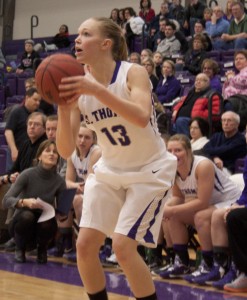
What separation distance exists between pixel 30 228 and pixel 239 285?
233cm

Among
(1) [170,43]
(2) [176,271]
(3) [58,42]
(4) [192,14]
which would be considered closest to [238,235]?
(2) [176,271]

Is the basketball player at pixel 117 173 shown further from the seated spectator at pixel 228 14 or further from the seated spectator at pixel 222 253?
the seated spectator at pixel 228 14

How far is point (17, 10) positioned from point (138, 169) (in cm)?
1713

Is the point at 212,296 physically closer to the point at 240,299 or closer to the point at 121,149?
the point at 240,299

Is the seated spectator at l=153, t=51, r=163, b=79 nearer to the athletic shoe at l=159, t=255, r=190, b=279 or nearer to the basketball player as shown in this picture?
the athletic shoe at l=159, t=255, r=190, b=279

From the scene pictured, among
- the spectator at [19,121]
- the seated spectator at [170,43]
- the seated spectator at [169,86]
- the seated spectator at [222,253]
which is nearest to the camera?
the seated spectator at [222,253]

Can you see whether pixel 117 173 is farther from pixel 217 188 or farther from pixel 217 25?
pixel 217 25

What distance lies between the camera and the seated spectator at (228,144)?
6918 mm

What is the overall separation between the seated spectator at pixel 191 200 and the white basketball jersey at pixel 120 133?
199 centimetres

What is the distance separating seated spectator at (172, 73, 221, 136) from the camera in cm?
789

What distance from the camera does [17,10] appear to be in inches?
792

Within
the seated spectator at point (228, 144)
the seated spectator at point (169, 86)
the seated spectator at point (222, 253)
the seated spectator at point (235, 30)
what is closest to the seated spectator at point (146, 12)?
the seated spectator at point (235, 30)

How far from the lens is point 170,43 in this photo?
12516 mm

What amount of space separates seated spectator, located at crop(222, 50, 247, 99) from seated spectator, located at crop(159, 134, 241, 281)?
263cm
